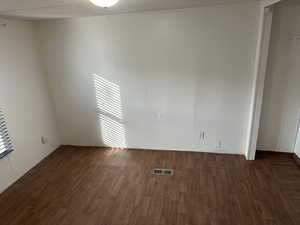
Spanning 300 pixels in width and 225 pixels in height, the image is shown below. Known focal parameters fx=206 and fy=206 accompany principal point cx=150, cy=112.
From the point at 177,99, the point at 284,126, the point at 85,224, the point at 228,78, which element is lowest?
the point at 85,224

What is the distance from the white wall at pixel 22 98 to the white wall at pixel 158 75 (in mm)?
252

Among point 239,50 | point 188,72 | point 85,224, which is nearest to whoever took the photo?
point 85,224

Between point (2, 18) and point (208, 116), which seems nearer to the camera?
point (2, 18)

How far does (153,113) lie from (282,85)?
2.11m

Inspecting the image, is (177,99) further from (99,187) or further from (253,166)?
(99,187)

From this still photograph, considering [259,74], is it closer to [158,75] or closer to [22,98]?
[158,75]

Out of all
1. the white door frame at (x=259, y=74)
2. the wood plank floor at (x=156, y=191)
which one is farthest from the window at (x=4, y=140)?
the white door frame at (x=259, y=74)

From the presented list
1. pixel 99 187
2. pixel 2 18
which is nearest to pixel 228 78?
pixel 99 187

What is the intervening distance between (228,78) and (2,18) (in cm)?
338

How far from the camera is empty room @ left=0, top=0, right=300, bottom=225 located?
2.59m

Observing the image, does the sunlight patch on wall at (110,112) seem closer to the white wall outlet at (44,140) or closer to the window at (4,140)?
the white wall outlet at (44,140)

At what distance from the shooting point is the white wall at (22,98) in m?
2.94

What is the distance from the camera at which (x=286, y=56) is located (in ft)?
10.2

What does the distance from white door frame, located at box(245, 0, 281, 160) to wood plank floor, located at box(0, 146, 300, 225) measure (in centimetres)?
37
